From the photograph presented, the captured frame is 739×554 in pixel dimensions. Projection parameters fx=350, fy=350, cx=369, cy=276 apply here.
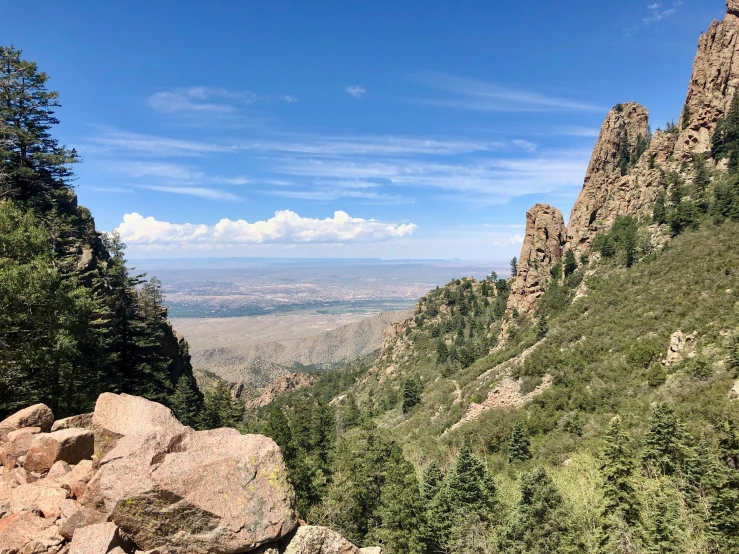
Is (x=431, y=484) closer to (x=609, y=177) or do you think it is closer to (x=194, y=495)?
(x=194, y=495)

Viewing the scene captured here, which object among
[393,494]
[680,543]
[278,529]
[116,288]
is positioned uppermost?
[116,288]

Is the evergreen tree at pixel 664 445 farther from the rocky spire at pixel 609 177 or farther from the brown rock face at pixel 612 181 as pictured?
the rocky spire at pixel 609 177

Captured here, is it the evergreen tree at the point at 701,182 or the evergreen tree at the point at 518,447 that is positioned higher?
the evergreen tree at the point at 701,182

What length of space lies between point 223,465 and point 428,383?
77227mm

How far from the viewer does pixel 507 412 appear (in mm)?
42281

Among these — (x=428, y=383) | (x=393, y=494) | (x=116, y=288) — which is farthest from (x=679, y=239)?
(x=116, y=288)

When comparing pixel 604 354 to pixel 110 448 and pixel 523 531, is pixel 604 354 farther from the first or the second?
pixel 110 448

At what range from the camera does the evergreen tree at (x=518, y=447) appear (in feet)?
107

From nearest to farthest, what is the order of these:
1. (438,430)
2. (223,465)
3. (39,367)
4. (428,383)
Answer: (223,465) → (39,367) → (438,430) → (428,383)

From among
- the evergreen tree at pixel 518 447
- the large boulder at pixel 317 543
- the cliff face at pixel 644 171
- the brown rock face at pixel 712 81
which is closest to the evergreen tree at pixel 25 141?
the large boulder at pixel 317 543

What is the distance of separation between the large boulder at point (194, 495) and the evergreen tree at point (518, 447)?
30.7m

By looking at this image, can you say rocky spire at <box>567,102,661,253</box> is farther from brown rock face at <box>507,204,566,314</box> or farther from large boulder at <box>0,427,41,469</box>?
large boulder at <box>0,427,41,469</box>

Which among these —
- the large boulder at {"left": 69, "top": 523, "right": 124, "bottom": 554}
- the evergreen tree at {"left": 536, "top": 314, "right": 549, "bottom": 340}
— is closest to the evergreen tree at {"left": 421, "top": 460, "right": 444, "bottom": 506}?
the large boulder at {"left": 69, "top": 523, "right": 124, "bottom": 554}

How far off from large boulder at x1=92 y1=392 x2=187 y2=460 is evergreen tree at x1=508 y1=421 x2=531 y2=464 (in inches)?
1255
